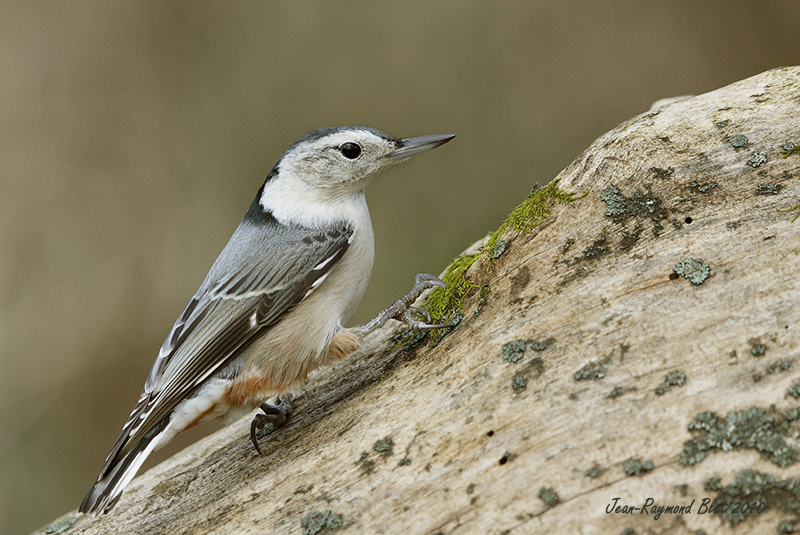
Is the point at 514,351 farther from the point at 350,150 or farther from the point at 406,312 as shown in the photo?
the point at 350,150

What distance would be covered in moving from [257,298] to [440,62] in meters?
3.70

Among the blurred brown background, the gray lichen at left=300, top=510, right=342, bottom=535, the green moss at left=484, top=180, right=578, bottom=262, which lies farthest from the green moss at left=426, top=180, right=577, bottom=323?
the blurred brown background

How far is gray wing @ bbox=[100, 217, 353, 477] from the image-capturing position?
105 inches

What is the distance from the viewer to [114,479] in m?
2.54

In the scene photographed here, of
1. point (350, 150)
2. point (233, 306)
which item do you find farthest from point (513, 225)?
point (233, 306)

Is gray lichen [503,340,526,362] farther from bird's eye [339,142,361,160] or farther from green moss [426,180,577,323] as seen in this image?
bird's eye [339,142,361,160]

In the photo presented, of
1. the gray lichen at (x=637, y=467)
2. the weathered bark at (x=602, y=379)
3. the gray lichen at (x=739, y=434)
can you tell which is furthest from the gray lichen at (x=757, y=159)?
the gray lichen at (x=637, y=467)

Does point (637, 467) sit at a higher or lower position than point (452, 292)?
lower

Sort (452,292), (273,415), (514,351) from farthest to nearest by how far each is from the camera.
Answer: (273,415), (452,292), (514,351)

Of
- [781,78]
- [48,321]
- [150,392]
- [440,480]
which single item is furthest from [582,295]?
[48,321]

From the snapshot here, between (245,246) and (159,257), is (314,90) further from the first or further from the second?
(245,246)

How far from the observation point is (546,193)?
2.64 m

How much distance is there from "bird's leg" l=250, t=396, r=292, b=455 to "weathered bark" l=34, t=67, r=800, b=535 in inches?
3.4

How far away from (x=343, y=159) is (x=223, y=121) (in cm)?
297
